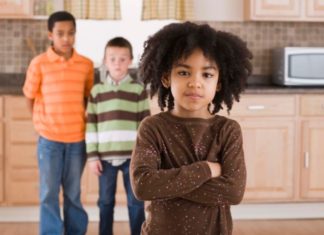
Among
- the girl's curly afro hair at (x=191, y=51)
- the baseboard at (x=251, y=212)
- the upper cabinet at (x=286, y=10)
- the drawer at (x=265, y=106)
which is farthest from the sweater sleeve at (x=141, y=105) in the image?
the upper cabinet at (x=286, y=10)

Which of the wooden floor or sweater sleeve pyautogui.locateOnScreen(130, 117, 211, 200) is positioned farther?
the wooden floor

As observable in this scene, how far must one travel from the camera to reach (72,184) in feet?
10.2

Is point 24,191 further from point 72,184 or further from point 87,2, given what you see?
point 87,2

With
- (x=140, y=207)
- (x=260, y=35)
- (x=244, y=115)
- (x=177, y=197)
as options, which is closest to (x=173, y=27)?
(x=177, y=197)

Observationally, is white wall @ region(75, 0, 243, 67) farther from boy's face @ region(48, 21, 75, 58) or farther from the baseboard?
boy's face @ region(48, 21, 75, 58)

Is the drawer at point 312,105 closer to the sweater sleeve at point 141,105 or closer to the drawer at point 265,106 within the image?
the drawer at point 265,106

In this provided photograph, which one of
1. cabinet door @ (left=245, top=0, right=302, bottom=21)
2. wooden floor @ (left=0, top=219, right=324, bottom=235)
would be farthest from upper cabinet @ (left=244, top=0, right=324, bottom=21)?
wooden floor @ (left=0, top=219, right=324, bottom=235)

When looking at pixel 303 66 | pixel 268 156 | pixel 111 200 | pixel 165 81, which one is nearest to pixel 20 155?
pixel 111 200

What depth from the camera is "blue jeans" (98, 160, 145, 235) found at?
298 cm

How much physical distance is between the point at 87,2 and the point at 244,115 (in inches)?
52.9

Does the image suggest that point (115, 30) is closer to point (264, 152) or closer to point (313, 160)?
point (264, 152)

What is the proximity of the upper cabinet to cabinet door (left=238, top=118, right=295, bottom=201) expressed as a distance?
782mm

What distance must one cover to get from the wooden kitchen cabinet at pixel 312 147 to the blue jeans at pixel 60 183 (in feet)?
5.30

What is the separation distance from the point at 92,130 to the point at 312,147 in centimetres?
173
